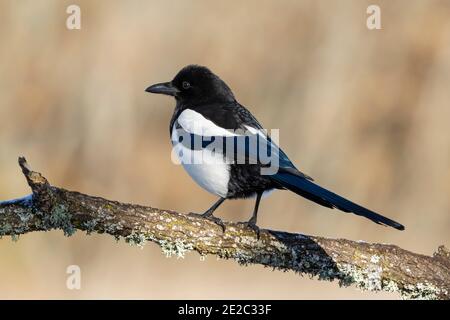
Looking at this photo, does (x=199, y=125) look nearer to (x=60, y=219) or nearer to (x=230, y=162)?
(x=230, y=162)

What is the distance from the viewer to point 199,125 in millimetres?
4359

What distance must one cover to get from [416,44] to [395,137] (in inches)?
33.1

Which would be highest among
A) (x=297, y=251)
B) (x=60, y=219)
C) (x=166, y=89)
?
(x=166, y=89)

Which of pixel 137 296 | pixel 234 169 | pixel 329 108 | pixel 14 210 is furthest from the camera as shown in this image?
pixel 329 108

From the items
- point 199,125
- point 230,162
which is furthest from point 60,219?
point 199,125

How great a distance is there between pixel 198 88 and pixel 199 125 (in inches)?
22.9

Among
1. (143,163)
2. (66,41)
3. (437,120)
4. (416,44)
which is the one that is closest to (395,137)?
(437,120)

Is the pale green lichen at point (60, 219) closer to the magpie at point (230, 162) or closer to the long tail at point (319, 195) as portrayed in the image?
the magpie at point (230, 162)

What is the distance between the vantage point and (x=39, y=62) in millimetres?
6719

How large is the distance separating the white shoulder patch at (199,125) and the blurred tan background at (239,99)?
88.3 inches

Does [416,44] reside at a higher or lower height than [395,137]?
higher

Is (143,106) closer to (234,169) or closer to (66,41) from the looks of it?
(66,41)

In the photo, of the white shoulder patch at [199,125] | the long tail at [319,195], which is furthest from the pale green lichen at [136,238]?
the white shoulder patch at [199,125]

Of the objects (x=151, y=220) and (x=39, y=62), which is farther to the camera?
(x=39, y=62)
